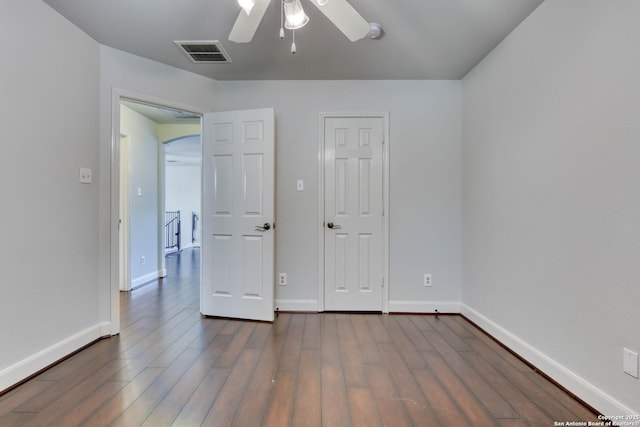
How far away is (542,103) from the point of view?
192 centimetres

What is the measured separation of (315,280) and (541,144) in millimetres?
2233

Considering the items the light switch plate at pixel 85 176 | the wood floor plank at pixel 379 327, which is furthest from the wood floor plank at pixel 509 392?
the light switch plate at pixel 85 176

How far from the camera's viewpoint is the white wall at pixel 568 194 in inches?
55.5

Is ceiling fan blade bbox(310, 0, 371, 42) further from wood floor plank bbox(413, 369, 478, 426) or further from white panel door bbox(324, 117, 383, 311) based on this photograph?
wood floor plank bbox(413, 369, 478, 426)

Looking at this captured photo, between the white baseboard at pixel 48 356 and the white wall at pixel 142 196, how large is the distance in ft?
5.61

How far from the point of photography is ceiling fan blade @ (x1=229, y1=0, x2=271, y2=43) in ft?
4.66

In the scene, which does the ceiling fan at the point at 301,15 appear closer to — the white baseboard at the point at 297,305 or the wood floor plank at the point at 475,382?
the wood floor plank at the point at 475,382

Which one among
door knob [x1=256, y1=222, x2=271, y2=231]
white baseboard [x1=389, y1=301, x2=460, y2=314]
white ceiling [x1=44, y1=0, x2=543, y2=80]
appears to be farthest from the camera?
white baseboard [x1=389, y1=301, x2=460, y2=314]

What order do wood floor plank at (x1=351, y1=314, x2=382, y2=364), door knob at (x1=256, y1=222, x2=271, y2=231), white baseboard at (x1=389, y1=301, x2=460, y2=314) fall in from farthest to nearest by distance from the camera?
white baseboard at (x1=389, y1=301, x2=460, y2=314) < door knob at (x1=256, y1=222, x2=271, y2=231) < wood floor plank at (x1=351, y1=314, x2=382, y2=364)

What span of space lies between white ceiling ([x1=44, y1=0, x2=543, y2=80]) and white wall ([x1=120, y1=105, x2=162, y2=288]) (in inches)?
67.9

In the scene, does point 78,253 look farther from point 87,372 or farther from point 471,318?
point 471,318

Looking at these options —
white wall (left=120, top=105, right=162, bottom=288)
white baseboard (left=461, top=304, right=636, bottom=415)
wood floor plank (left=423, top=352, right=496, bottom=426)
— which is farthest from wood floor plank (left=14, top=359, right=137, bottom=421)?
white baseboard (left=461, top=304, right=636, bottom=415)

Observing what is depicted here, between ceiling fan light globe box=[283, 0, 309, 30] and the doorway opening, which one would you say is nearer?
ceiling fan light globe box=[283, 0, 309, 30]

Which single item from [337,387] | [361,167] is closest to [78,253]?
[337,387]
